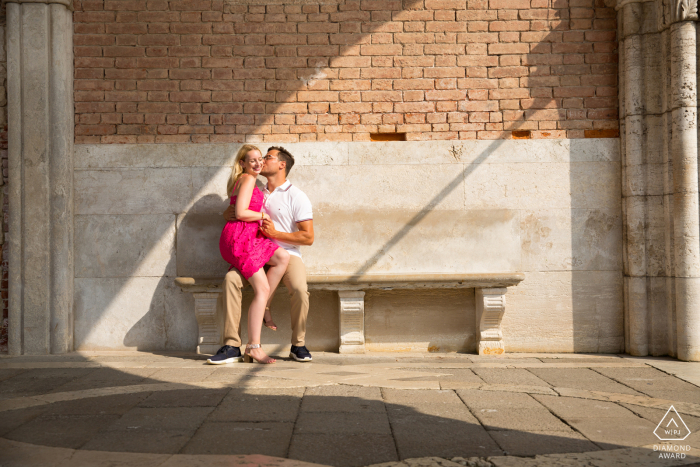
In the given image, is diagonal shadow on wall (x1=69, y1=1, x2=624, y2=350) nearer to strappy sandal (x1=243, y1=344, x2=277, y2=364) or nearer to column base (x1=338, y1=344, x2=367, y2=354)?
column base (x1=338, y1=344, x2=367, y2=354)

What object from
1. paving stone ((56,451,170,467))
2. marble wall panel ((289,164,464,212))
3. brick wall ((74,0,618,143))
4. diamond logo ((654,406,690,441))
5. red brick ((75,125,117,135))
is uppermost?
brick wall ((74,0,618,143))

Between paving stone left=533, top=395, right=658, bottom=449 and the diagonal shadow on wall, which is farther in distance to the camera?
the diagonal shadow on wall

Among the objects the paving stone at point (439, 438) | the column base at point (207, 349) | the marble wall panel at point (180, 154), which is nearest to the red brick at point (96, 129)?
the marble wall panel at point (180, 154)

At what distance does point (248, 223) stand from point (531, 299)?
285cm

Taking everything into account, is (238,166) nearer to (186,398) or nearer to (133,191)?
(133,191)

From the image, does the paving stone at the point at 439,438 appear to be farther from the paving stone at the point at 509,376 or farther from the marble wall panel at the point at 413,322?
the marble wall panel at the point at 413,322

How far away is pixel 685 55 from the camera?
5.43m

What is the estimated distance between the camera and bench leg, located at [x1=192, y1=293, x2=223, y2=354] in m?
5.62

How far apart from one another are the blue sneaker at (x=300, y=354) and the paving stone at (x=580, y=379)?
1.92 m

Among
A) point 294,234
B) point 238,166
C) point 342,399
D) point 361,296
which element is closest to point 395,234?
point 361,296

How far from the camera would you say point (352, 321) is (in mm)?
5727

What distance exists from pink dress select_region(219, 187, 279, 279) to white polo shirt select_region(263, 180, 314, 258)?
151 millimetres

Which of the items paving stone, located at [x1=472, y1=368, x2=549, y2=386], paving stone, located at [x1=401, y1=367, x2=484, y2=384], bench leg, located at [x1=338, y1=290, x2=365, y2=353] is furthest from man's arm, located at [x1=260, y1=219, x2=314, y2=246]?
paving stone, located at [x1=472, y1=368, x2=549, y2=386]

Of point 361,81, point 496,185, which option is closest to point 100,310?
point 361,81
